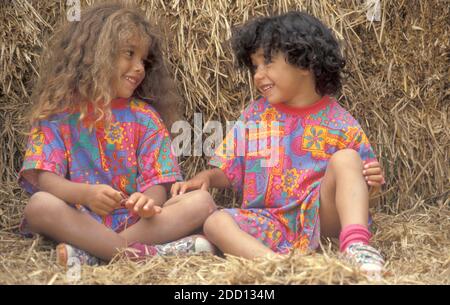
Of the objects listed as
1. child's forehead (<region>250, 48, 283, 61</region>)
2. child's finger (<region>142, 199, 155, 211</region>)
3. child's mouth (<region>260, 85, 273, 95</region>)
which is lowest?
child's finger (<region>142, 199, 155, 211</region>)

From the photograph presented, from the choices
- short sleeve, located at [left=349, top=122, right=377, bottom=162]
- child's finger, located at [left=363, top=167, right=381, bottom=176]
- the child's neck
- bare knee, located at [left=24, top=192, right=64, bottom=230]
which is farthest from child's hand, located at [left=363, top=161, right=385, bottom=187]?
bare knee, located at [left=24, top=192, right=64, bottom=230]

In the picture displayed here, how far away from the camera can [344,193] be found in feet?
6.27

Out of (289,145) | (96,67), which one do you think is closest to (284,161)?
(289,145)

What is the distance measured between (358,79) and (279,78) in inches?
14.9

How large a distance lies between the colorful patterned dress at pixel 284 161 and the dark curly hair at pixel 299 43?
0.09m

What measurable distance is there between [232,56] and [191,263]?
2.52 feet

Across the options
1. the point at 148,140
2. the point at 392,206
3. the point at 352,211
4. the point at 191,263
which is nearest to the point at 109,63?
the point at 148,140

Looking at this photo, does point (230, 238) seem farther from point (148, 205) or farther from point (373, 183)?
point (373, 183)

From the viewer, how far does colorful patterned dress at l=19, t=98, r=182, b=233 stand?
2.09 metres

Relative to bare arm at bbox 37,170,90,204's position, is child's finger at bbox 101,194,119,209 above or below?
below

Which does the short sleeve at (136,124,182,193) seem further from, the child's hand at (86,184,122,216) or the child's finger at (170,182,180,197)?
the child's hand at (86,184,122,216)

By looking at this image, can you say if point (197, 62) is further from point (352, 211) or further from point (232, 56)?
point (352, 211)

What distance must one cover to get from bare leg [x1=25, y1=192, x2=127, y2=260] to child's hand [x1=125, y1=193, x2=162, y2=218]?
3.9 inches

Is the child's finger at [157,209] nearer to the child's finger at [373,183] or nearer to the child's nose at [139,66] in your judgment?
the child's nose at [139,66]
